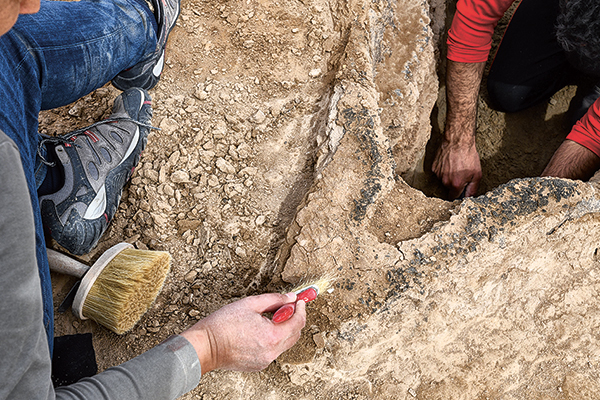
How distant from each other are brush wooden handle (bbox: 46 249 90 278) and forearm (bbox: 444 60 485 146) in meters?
1.85

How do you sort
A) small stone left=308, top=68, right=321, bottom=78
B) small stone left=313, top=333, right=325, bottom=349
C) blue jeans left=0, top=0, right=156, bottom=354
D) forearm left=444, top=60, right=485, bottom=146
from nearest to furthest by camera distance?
1. blue jeans left=0, top=0, right=156, bottom=354
2. small stone left=313, top=333, right=325, bottom=349
3. small stone left=308, top=68, right=321, bottom=78
4. forearm left=444, top=60, right=485, bottom=146

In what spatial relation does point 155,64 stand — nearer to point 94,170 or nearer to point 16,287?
point 94,170

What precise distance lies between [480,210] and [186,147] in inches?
44.1

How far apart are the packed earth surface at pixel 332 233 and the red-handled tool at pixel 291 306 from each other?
0.12 m

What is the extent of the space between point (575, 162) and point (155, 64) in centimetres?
189

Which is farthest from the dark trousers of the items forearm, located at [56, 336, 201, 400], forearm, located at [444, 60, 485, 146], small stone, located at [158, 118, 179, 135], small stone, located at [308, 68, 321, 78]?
forearm, located at [56, 336, 201, 400]

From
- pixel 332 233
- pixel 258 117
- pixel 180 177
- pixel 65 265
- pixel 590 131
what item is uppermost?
pixel 590 131

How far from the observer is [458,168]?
7.16ft

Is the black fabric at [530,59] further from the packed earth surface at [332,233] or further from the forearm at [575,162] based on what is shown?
the packed earth surface at [332,233]

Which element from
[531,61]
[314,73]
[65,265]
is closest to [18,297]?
[65,265]

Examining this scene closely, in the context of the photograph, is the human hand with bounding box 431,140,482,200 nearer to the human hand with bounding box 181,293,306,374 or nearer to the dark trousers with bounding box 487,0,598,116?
the dark trousers with bounding box 487,0,598,116

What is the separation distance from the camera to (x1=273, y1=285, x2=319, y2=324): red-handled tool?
111cm

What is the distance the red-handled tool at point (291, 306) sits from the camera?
111 cm

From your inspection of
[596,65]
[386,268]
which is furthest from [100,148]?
[596,65]
